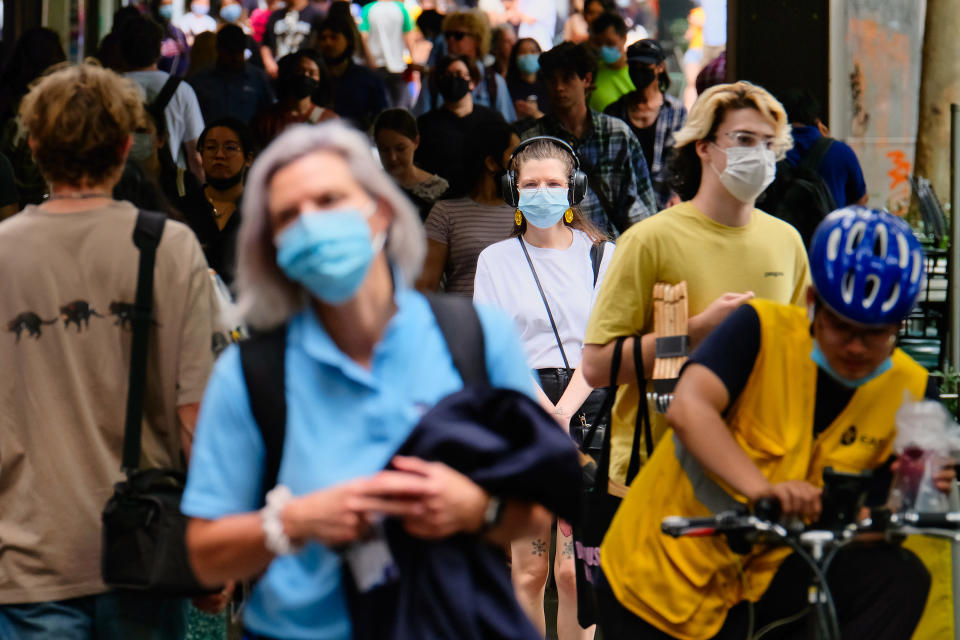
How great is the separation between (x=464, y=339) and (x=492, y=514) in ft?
1.15

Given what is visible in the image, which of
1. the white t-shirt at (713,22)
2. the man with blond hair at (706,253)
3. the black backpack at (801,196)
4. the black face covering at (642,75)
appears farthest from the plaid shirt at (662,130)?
the man with blond hair at (706,253)

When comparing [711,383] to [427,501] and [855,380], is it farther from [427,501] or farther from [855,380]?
[427,501]

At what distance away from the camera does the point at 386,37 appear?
14.7m

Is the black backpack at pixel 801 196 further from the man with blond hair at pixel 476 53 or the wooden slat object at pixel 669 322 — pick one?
the man with blond hair at pixel 476 53

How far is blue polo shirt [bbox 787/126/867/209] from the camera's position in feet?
26.6

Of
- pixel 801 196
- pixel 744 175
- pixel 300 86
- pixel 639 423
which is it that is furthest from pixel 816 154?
pixel 300 86

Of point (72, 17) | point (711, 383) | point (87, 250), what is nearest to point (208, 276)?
point (87, 250)

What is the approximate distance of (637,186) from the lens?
30.5ft

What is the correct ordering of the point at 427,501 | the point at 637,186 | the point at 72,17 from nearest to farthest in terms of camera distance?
the point at 427,501 → the point at 637,186 → the point at 72,17

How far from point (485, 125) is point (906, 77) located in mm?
3052

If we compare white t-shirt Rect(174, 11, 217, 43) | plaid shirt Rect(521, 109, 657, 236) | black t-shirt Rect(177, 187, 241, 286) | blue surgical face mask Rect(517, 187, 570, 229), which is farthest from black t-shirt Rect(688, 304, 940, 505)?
white t-shirt Rect(174, 11, 217, 43)

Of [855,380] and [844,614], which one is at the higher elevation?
[855,380]

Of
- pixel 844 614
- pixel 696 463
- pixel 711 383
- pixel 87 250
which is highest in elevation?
pixel 87 250

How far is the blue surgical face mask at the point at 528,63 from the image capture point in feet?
43.2
